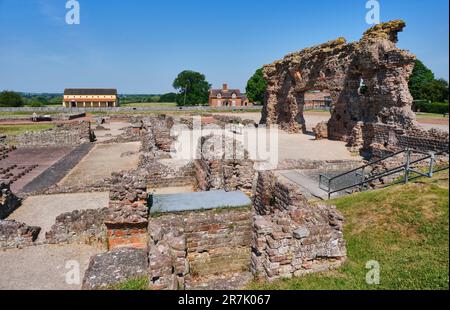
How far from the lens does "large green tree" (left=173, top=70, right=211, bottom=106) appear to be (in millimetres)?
93562

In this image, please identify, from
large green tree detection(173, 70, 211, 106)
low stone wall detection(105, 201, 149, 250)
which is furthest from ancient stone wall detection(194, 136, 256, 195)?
large green tree detection(173, 70, 211, 106)

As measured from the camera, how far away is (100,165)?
17.5 m

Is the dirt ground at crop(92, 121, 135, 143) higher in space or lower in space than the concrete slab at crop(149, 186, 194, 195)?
higher

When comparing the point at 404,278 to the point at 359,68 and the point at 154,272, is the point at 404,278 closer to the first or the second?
the point at 154,272

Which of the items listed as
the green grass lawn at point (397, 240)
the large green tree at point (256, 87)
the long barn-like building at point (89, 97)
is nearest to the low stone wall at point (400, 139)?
the green grass lawn at point (397, 240)

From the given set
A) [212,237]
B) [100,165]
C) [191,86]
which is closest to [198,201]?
[212,237]

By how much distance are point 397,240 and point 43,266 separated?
286 inches

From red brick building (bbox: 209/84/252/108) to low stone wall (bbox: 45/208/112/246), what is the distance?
79725 mm

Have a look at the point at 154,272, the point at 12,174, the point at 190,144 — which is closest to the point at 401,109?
the point at 190,144

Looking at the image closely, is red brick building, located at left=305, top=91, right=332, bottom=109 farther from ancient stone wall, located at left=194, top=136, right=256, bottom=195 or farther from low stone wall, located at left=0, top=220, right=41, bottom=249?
low stone wall, located at left=0, top=220, right=41, bottom=249

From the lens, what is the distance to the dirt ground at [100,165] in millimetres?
14516

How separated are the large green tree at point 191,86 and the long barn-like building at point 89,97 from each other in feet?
Result: 68.0

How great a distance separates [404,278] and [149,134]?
17.9 m

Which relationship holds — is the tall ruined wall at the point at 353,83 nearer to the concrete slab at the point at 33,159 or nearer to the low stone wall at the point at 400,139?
the low stone wall at the point at 400,139
